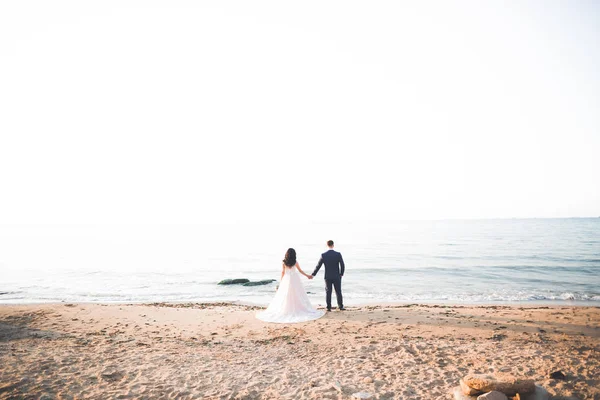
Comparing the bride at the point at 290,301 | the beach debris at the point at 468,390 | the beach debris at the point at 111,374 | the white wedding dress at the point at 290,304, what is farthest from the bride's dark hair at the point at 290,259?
the beach debris at the point at 468,390

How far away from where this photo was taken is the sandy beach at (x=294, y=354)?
5.82 metres

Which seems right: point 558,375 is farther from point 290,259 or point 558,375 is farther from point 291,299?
point 290,259

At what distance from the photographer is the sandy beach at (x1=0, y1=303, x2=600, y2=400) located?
582 centimetres

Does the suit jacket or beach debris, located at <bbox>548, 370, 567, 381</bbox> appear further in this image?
the suit jacket

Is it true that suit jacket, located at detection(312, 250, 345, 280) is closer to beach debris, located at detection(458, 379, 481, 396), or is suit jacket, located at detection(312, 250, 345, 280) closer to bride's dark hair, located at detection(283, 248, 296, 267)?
bride's dark hair, located at detection(283, 248, 296, 267)

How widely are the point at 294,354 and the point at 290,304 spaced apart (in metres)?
3.40

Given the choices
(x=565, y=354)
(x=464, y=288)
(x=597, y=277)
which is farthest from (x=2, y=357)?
(x=597, y=277)

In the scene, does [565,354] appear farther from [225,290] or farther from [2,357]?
[225,290]

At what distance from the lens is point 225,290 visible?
789 inches

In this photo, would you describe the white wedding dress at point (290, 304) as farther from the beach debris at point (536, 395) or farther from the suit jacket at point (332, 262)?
the beach debris at point (536, 395)

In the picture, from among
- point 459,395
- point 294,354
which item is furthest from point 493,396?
point 294,354

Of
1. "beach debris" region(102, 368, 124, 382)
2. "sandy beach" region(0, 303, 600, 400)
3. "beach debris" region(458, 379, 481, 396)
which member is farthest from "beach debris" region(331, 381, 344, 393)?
"beach debris" region(102, 368, 124, 382)

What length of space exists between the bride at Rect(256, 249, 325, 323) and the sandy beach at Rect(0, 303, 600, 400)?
1.97 feet

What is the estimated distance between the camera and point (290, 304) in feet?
36.5
